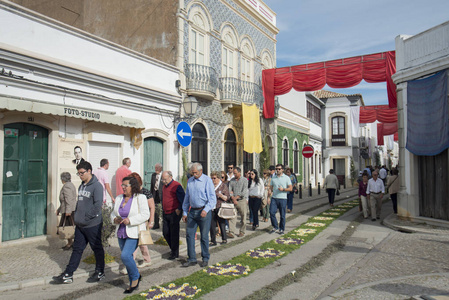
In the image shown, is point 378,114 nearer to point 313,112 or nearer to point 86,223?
point 313,112

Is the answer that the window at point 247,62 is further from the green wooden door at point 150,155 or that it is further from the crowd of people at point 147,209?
the crowd of people at point 147,209

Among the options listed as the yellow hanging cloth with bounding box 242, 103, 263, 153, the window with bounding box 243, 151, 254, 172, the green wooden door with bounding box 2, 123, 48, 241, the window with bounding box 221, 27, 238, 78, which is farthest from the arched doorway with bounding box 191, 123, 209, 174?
the green wooden door with bounding box 2, 123, 48, 241

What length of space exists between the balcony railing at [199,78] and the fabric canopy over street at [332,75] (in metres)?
5.26

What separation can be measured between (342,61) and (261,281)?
13.7 m

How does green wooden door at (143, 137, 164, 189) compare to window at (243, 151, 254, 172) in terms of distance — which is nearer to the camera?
green wooden door at (143, 137, 164, 189)

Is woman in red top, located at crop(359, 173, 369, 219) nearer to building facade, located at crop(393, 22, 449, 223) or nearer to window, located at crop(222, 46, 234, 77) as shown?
building facade, located at crop(393, 22, 449, 223)

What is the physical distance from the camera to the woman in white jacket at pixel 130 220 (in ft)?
16.9

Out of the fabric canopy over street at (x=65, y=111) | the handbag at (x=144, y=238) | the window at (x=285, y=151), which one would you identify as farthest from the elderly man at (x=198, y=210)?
the window at (x=285, y=151)

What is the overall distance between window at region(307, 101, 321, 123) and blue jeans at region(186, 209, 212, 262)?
26184 millimetres

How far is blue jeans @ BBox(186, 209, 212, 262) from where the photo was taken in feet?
21.2

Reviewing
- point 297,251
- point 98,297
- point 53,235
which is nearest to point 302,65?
point 297,251

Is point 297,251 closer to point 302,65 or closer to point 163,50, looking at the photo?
point 163,50

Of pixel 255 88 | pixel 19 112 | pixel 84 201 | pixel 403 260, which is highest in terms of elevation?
pixel 255 88

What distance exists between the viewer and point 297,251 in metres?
A: 7.58
